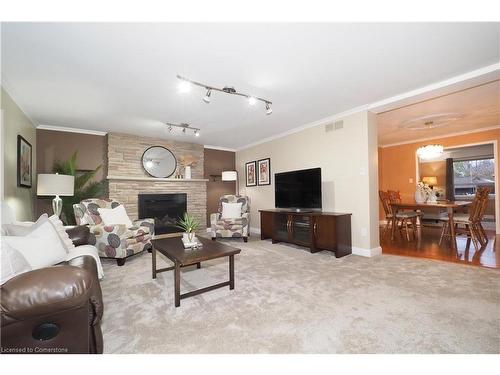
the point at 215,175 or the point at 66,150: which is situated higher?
the point at 66,150

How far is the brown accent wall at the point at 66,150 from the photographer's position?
165 inches

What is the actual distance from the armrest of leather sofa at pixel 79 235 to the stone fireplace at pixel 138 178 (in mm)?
2272

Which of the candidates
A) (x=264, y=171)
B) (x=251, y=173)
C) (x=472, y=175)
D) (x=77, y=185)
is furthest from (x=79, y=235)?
(x=472, y=175)

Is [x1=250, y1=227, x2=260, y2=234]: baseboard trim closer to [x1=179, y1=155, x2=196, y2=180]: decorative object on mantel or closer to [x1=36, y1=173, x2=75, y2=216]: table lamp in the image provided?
[x1=179, y1=155, x2=196, y2=180]: decorative object on mantel

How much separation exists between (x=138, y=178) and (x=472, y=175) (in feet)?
31.6

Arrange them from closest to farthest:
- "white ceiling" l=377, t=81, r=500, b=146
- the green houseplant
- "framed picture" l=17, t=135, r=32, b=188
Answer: "framed picture" l=17, t=135, r=32, b=188, "white ceiling" l=377, t=81, r=500, b=146, the green houseplant

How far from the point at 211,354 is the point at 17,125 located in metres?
3.83

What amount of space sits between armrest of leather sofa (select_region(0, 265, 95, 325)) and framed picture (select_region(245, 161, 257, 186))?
16.3 feet

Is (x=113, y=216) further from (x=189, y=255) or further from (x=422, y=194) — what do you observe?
(x=422, y=194)

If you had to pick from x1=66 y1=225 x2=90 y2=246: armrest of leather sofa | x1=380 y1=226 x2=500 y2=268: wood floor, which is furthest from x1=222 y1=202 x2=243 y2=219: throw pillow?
x1=380 y1=226 x2=500 y2=268: wood floor

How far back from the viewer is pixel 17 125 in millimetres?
3094

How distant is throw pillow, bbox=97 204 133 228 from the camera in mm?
3582

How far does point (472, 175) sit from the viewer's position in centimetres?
Answer: 723
